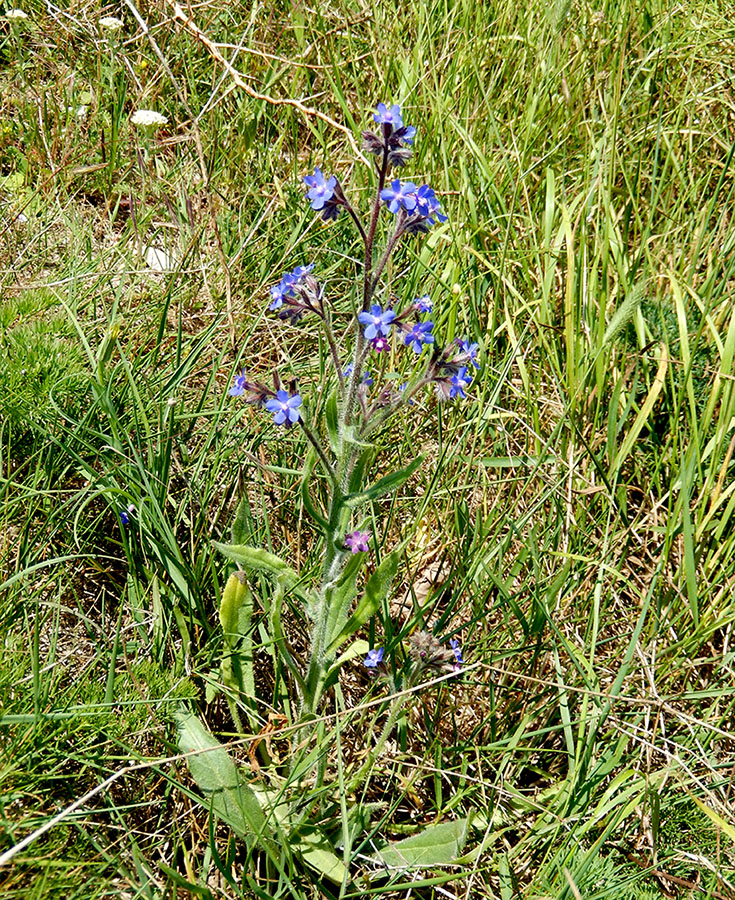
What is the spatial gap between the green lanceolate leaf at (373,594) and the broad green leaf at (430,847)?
495mm

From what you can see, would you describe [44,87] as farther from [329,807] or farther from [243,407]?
[329,807]

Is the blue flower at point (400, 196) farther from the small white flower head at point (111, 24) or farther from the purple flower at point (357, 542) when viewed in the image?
the small white flower head at point (111, 24)

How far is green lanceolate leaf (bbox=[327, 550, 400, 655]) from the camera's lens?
1.84 metres

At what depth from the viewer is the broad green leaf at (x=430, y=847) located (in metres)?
1.94

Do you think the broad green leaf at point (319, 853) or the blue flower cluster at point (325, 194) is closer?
the blue flower cluster at point (325, 194)

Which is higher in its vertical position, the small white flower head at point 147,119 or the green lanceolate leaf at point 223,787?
the small white flower head at point 147,119

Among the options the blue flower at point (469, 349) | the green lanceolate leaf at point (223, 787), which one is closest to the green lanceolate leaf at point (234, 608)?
the green lanceolate leaf at point (223, 787)

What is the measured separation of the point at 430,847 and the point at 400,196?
57.2 inches

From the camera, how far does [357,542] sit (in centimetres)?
184

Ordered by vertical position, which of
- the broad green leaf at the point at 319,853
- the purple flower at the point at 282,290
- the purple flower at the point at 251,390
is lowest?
the broad green leaf at the point at 319,853

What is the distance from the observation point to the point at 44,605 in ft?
6.70

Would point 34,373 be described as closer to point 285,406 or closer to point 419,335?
point 285,406

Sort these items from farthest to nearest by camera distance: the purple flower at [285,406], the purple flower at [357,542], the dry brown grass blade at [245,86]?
the dry brown grass blade at [245,86] → the purple flower at [357,542] → the purple flower at [285,406]

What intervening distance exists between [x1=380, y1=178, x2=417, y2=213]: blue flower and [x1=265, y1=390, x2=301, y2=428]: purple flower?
423 millimetres
